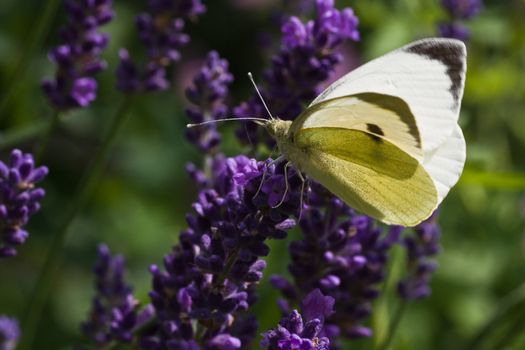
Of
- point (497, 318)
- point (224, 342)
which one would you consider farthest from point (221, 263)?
point (497, 318)

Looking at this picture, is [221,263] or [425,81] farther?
[425,81]

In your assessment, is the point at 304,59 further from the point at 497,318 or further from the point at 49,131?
the point at 497,318

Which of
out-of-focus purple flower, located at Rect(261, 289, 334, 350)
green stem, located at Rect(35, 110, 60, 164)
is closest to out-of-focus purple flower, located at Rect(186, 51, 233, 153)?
green stem, located at Rect(35, 110, 60, 164)

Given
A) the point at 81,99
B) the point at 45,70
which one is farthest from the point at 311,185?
the point at 45,70

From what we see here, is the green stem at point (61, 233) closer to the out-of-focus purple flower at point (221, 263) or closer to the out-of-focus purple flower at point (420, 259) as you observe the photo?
the out-of-focus purple flower at point (221, 263)

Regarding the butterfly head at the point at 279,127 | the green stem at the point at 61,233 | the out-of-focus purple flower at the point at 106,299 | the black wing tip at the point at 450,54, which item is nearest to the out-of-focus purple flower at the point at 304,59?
the butterfly head at the point at 279,127

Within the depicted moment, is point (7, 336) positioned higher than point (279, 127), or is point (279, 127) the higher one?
point (279, 127)

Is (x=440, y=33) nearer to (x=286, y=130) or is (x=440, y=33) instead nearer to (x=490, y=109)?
(x=286, y=130)
